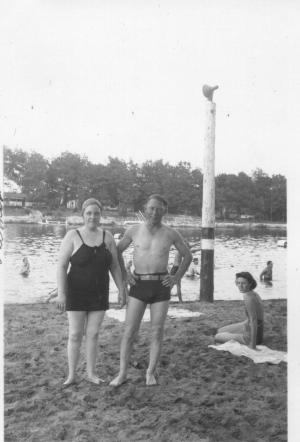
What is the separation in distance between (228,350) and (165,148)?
1536mm

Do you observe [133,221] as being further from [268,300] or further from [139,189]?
[268,300]

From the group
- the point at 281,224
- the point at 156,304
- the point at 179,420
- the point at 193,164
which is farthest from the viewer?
the point at 193,164

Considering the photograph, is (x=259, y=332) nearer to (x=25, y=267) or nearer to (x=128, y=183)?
(x=128, y=183)

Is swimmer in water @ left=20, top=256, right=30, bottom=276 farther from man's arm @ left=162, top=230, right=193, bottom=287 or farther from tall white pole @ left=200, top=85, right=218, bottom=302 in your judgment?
tall white pole @ left=200, top=85, right=218, bottom=302

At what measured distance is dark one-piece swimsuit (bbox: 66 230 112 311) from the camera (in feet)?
8.66

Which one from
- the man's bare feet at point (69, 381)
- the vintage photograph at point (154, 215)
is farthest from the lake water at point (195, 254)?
the man's bare feet at point (69, 381)

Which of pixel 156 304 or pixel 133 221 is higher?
pixel 133 221

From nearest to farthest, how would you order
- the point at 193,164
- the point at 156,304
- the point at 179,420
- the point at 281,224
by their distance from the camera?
the point at 179,420
the point at 156,304
the point at 281,224
the point at 193,164

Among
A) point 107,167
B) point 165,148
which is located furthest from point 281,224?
point 107,167

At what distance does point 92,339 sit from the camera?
107 inches

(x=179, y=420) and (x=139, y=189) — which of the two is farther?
(x=139, y=189)

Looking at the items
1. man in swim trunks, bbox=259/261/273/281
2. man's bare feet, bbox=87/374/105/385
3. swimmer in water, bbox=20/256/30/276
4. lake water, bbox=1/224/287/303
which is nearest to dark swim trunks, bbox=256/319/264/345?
lake water, bbox=1/224/287/303

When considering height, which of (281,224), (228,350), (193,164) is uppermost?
(193,164)

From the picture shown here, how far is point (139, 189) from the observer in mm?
3158
